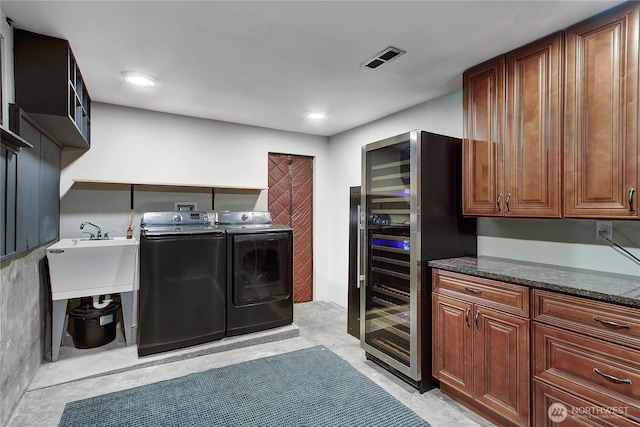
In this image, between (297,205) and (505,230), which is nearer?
(505,230)

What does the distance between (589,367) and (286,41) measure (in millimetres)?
2444

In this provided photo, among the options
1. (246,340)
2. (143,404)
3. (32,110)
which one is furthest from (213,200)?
(143,404)

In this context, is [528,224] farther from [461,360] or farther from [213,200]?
[213,200]

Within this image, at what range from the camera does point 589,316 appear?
157 centimetres

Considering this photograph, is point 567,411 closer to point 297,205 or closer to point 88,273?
point 88,273

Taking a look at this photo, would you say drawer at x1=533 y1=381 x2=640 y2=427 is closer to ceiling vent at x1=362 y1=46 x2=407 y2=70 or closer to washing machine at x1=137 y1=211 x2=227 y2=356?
ceiling vent at x1=362 y1=46 x2=407 y2=70

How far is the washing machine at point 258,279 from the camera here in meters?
3.18

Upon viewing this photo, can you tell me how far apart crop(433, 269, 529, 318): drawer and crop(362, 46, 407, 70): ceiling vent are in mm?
1549

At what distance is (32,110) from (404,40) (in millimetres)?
2392

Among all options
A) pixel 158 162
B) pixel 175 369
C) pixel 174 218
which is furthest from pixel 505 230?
pixel 158 162

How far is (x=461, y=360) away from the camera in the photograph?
7.07ft

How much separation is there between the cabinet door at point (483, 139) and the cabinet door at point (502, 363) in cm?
73

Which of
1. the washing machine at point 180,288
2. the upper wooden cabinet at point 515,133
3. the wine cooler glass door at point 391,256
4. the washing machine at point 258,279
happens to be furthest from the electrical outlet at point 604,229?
the washing machine at point 180,288

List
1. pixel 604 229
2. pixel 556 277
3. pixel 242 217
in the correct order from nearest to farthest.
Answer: pixel 556 277 → pixel 604 229 → pixel 242 217
